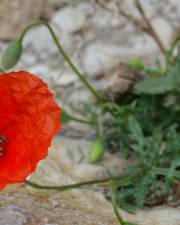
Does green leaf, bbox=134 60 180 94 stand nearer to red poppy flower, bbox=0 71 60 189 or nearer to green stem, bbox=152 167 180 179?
green stem, bbox=152 167 180 179

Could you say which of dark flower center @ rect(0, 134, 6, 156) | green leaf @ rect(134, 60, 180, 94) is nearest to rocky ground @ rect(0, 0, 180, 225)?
dark flower center @ rect(0, 134, 6, 156)

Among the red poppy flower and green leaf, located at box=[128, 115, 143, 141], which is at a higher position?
the red poppy flower

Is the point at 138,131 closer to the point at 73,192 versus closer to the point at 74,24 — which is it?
the point at 73,192

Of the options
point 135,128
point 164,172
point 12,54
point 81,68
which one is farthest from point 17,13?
point 164,172

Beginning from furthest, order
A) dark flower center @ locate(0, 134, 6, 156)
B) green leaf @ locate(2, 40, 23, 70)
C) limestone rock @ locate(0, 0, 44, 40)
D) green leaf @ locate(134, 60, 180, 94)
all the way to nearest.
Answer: limestone rock @ locate(0, 0, 44, 40)
green leaf @ locate(134, 60, 180, 94)
green leaf @ locate(2, 40, 23, 70)
dark flower center @ locate(0, 134, 6, 156)

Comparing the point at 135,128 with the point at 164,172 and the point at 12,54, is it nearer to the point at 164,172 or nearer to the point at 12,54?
the point at 164,172

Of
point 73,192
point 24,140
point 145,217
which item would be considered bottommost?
point 145,217

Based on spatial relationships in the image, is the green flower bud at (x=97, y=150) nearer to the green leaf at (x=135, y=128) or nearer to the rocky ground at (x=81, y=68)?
the rocky ground at (x=81, y=68)

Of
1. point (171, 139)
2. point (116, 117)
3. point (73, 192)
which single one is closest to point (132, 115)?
point (116, 117)
